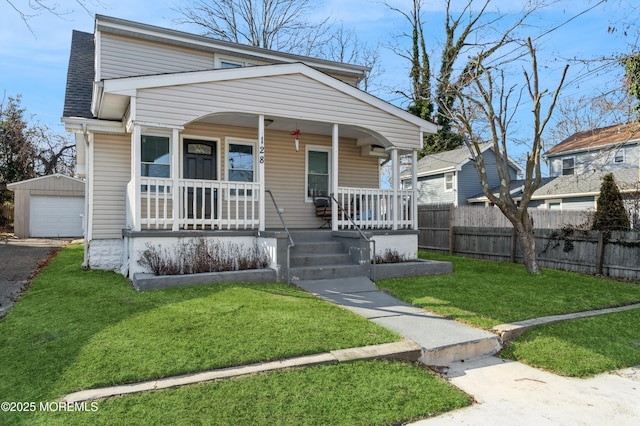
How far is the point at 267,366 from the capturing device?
374 cm

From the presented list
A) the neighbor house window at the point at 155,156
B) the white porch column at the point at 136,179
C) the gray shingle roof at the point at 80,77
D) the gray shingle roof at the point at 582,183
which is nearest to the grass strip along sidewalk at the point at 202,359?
the white porch column at the point at 136,179

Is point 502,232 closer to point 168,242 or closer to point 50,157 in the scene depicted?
point 168,242

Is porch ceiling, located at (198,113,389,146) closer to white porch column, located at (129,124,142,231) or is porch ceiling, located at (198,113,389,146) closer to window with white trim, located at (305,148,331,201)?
window with white trim, located at (305,148,331,201)

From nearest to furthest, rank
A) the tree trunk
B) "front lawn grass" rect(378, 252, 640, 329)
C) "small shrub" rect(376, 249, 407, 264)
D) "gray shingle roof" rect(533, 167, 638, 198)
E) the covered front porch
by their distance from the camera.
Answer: "front lawn grass" rect(378, 252, 640, 329) < the covered front porch < "small shrub" rect(376, 249, 407, 264) < the tree trunk < "gray shingle roof" rect(533, 167, 638, 198)

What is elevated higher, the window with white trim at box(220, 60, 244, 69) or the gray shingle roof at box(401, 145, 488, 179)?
the window with white trim at box(220, 60, 244, 69)

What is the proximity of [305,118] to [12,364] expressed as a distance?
21.6 feet

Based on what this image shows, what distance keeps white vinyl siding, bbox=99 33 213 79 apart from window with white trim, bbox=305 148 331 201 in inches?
142

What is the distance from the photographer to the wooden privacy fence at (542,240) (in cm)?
942

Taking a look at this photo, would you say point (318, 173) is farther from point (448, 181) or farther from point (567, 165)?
point (567, 165)

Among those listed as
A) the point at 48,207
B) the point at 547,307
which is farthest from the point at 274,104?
the point at 48,207

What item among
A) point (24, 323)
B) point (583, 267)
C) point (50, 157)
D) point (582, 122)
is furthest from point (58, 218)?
point (582, 122)

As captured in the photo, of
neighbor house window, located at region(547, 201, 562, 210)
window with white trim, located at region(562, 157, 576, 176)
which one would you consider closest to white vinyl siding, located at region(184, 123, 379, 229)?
neighbor house window, located at region(547, 201, 562, 210)

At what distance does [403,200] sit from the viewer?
9906mm

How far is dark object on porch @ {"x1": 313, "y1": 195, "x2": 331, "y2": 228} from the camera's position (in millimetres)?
10695
